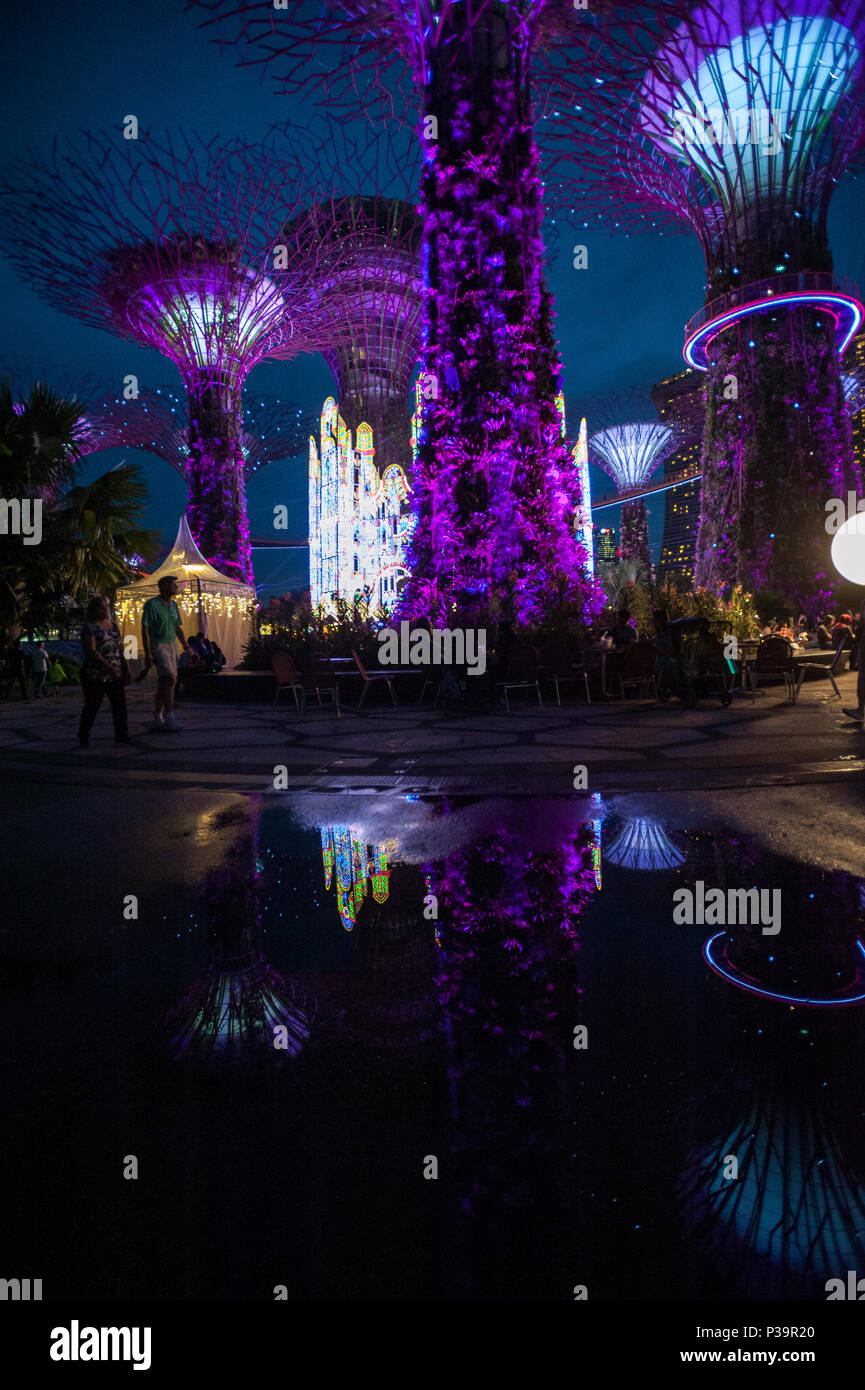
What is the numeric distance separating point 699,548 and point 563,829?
20.1 meters

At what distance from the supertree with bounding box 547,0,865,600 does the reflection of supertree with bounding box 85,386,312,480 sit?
61.3ft

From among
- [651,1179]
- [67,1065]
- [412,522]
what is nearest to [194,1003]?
[67,1065]

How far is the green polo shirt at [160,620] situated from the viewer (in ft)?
29.8

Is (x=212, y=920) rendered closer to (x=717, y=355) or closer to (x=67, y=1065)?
(x=67, y=1065)

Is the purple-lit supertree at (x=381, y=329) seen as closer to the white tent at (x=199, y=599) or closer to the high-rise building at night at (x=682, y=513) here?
the white tent at (x=199, y=599)

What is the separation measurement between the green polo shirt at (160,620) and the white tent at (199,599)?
39.0ft

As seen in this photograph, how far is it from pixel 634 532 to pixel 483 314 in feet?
139

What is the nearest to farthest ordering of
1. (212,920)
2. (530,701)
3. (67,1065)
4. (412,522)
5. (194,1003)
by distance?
(67,1065)
(194,1003)
(212,920)
(530,701)
(412,522)

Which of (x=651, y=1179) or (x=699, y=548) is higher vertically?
(x=699, y=548)

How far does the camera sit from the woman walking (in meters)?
8.25

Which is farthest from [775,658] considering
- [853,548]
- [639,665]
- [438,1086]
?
[438,1086]

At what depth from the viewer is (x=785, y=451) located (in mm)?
19766
